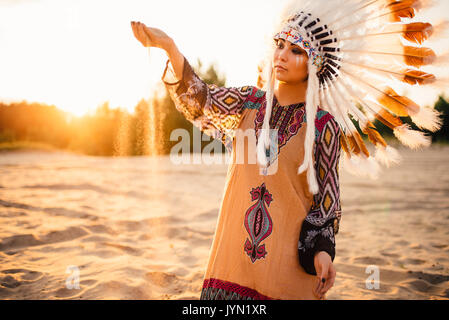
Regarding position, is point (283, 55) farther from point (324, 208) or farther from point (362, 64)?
point (324, 208)

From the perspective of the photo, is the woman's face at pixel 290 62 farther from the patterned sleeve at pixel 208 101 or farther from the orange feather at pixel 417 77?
the orange feather at pixel 417 77

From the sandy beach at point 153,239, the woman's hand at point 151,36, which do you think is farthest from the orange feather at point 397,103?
the sandy beach at point 153,239

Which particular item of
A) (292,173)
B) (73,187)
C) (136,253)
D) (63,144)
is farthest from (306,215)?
(63,144)

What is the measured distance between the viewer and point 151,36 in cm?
158

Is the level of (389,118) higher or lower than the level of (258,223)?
higher

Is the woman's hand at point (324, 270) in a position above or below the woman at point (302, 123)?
below

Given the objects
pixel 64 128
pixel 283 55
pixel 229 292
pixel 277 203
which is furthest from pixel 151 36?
pixel 64 128

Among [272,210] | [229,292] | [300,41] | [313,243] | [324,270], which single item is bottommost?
[229,292]

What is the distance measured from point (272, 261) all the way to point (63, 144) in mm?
19289

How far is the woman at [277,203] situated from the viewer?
157 centimetres

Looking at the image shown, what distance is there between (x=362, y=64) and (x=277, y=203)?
85 centimetres

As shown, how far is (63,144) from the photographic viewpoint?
18609 mm

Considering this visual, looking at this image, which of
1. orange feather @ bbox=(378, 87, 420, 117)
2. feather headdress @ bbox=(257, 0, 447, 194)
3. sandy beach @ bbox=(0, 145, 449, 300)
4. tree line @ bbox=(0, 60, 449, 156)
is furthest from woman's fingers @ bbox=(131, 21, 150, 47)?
tree line @ bbox=(0, 60, 449, 156)

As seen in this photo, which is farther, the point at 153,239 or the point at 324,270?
the point at 153,239
